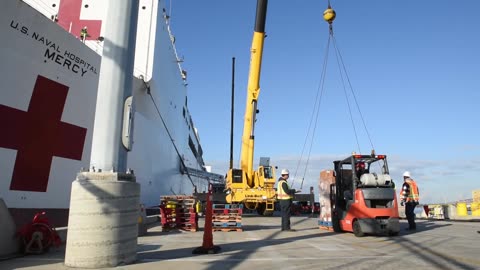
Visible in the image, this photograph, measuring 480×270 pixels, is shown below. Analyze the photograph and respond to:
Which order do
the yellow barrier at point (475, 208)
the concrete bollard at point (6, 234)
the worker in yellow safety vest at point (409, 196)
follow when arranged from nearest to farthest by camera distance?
the concrete bollard at point (6, 234), the worker in yellow safety vest at point (409, 196), the yellow barrier at point (475, 208)

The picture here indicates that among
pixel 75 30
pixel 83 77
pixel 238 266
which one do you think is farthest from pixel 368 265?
pixel 75 30

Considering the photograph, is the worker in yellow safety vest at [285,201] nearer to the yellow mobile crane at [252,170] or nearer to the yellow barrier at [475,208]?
the yellow mobile crane at [252,170]

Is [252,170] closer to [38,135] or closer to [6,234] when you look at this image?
[38,135]

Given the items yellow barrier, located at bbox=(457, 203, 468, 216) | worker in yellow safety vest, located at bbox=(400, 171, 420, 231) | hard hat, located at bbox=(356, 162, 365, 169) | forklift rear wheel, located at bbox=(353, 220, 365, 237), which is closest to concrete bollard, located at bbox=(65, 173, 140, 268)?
forklift rear wheel, located at bbox=(353, 220, 365, 237)

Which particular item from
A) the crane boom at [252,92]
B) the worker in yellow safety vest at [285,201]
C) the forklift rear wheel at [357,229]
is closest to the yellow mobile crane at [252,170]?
the crane boom at [252,92]

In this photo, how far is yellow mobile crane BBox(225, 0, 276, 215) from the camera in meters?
15.2

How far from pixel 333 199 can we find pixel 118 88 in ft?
21.8

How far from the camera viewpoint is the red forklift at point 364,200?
8562 millimetres

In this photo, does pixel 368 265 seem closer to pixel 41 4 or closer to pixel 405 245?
pixel 405 245

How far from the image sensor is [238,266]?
497 centimetres

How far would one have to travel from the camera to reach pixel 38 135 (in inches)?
299

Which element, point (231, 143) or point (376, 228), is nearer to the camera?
point (376, 228)

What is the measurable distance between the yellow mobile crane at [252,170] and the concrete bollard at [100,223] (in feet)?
34.3

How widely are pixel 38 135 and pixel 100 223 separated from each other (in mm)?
3755
